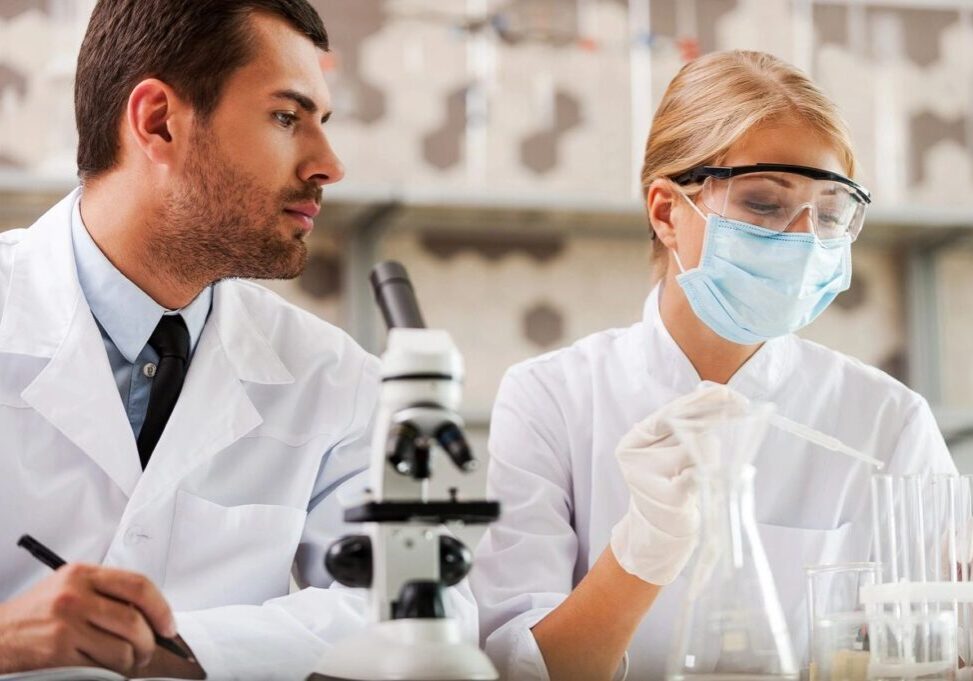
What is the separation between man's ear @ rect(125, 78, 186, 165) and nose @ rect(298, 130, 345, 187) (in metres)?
0.18

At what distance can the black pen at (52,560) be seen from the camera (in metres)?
1.08

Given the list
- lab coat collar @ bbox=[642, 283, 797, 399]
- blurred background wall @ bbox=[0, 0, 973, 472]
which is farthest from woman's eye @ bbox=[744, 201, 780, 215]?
blurred background wall @ bbox=[0, 0, 973, 472]

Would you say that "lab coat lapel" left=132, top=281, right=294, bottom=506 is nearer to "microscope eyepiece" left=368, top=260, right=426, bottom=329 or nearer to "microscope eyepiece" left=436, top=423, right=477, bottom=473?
"microscope eyepiece" left=368, top=260, right=426, bottom=329

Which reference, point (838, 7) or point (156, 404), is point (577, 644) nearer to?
point (156, 404)

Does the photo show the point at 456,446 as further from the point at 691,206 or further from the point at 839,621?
the point at 691,206

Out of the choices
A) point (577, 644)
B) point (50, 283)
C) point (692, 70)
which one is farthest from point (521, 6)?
point (577, 644)

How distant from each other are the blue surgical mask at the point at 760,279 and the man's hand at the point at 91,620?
3.11 ft

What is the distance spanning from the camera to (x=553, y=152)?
3.11 meters

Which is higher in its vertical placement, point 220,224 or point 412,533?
point 220,224

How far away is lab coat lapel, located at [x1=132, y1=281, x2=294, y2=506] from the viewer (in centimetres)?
152

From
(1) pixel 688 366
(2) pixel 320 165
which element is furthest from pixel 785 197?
(2) pixel 320 165

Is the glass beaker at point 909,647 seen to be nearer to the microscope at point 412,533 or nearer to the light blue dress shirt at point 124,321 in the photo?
the microscope at point 412,533

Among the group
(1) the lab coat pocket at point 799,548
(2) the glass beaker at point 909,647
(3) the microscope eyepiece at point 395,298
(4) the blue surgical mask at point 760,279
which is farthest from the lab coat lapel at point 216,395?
(2) the glass beaker at point 909,647

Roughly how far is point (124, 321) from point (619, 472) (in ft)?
2.33
